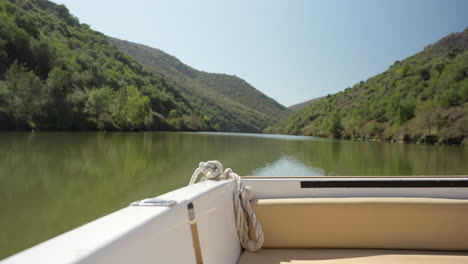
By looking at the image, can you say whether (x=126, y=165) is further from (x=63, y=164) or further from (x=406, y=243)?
(x=406, y=243)

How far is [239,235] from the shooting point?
1.82 meters

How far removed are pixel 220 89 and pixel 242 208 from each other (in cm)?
15728

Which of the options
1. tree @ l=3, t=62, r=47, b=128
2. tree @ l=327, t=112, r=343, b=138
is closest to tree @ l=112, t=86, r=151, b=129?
tree @ l=3, t=62, r=47, b=128

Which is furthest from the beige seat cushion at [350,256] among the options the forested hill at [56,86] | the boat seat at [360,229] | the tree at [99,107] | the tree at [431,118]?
the tree at [99,107]

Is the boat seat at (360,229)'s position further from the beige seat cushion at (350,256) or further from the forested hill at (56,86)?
the forested hill at (56,86)

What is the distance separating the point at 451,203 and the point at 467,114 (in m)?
35.6

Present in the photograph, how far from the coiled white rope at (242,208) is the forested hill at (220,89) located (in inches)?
4289

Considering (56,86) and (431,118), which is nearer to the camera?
(56,86)

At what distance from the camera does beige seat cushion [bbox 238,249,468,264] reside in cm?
172

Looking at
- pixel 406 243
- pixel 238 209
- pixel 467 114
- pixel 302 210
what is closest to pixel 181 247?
pixel 238 209

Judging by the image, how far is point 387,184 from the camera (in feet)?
6.50

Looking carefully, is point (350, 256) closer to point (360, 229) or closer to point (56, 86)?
point (360, 229)

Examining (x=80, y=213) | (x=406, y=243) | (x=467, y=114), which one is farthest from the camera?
(x=467, y=114)

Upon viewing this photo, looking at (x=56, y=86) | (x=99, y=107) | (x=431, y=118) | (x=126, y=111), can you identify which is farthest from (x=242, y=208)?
(x=126, y=111)
